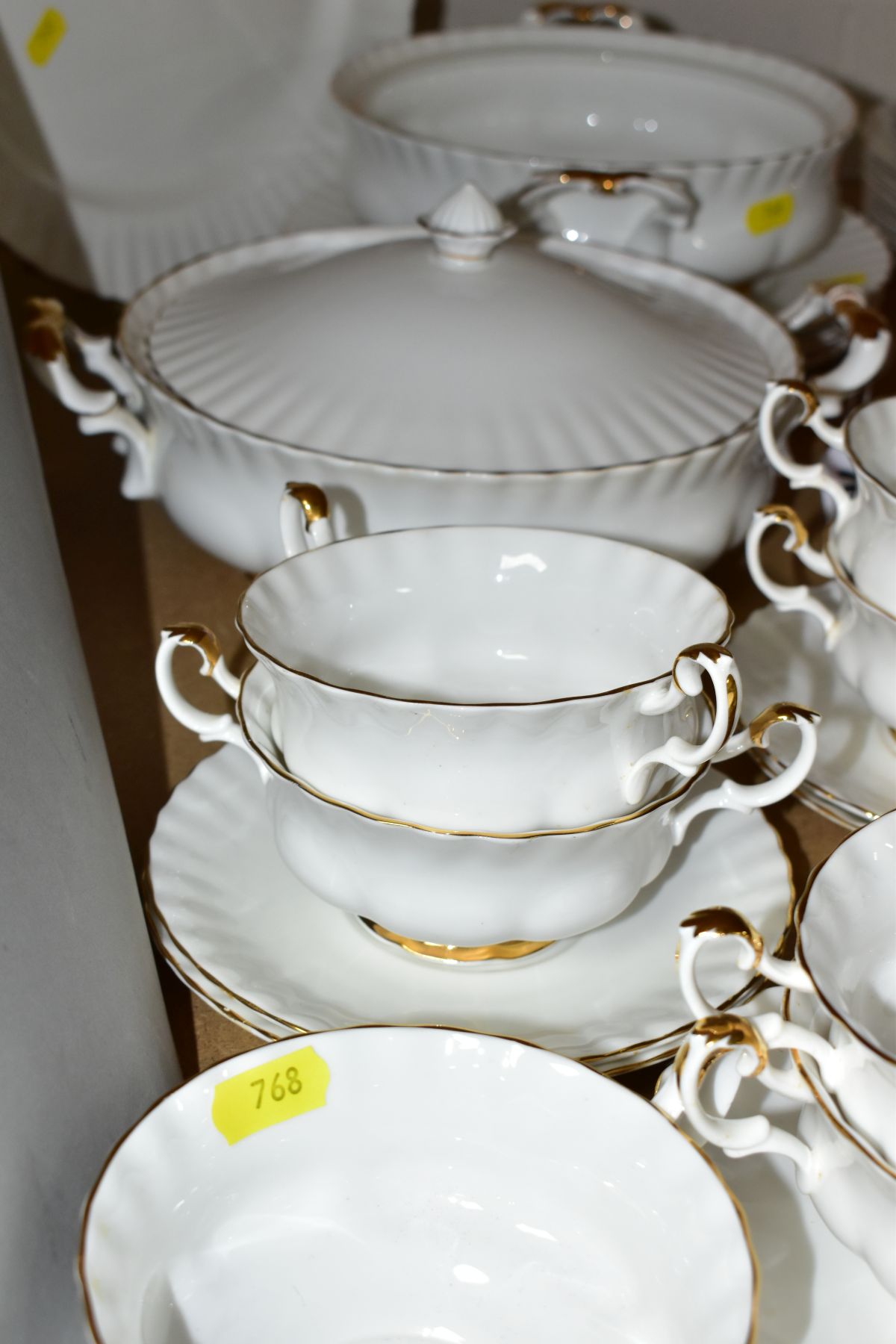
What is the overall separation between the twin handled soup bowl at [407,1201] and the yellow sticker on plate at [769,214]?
60 centimetres

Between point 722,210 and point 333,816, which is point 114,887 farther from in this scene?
point 722,210

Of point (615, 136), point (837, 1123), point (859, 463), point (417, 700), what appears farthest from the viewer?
point (615, 136)

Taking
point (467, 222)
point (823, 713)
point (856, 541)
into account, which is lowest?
point (823, 713)

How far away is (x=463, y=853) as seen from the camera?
47 centimetres

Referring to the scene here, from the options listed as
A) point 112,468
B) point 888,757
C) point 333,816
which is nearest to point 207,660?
point 333,816

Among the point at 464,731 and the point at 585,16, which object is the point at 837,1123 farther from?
the point at 585,16

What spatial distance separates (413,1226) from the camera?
1.42 feet

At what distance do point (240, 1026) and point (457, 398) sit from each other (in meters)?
0.30

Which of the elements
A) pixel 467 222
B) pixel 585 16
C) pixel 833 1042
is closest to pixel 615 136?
pixel 585 16

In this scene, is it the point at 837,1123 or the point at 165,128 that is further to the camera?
the point at 165,128

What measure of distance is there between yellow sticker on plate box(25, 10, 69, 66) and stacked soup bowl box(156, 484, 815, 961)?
0.55 m

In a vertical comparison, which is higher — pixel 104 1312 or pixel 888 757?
pixel 104 1312

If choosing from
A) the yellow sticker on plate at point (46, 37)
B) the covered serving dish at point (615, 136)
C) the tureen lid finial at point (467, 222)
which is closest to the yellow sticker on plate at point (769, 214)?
the covered serving dish at point (615, 136)

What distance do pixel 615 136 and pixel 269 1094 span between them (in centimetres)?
86
